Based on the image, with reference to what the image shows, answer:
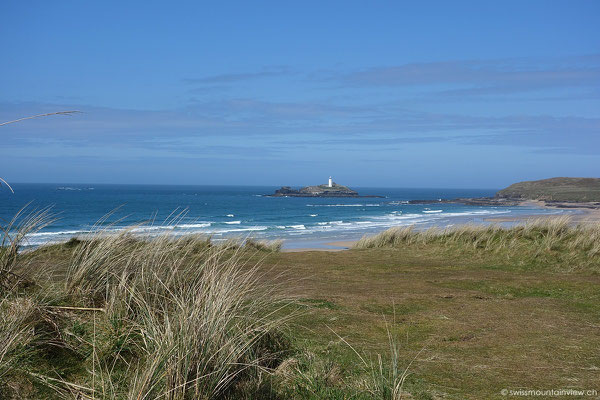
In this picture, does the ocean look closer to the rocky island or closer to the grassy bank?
the grassy bank

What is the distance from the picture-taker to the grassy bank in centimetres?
360

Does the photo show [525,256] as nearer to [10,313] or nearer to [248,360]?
[248,360]

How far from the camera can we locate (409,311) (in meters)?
6.71

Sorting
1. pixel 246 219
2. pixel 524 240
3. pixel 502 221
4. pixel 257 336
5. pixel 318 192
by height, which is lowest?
pixel 246 219

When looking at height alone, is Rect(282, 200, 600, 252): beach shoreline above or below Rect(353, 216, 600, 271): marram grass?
below

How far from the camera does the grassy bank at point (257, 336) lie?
3.60 m

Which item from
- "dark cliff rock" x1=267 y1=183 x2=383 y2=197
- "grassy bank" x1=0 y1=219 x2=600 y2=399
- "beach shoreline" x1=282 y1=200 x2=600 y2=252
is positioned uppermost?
"dark cliff rock" x1=267 y1=183 x2=383 y2=197

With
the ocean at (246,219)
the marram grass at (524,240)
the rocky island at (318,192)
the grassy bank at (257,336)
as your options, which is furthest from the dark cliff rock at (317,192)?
the grassy bank at (257,336)

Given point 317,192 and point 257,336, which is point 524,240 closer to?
point 257,336

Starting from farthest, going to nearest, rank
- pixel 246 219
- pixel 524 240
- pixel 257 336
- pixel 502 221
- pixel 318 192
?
pixel 318 192 < pixel 246 219 < pixel 502 221 < pixel 524 240 < pixel 257 336

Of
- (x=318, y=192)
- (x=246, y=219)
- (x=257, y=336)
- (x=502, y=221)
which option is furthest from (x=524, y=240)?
(x=318, y=192)

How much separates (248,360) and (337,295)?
385cm

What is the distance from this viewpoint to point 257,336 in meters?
4.14

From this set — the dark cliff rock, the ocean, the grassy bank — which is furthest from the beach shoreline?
the dark cliff rock
